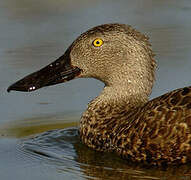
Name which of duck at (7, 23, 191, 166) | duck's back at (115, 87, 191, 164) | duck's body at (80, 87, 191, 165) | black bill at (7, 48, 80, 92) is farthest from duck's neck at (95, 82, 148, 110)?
duck's back at (115, 87, 191, 164)

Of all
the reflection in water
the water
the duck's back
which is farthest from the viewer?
the water

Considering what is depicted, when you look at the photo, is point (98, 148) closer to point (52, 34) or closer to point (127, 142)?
point (127, 142)

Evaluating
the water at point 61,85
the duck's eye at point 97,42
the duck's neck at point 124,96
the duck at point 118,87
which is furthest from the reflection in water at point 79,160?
the duck's eye at point 97,42

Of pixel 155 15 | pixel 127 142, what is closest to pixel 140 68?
pixel 127 142

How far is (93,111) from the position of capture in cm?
1088

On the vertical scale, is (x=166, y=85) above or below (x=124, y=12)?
below

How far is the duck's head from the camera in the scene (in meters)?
10.6

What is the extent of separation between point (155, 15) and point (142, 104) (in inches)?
215

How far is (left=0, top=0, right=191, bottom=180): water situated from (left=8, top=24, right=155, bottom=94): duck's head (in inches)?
28.1

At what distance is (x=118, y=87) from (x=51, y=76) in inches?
32.8

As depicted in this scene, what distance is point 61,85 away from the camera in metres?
12.8

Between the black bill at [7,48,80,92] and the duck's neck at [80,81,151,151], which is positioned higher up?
the black bill at [7,48,80,92]

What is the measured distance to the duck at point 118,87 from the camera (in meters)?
9.68

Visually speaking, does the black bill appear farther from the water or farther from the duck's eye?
the water
